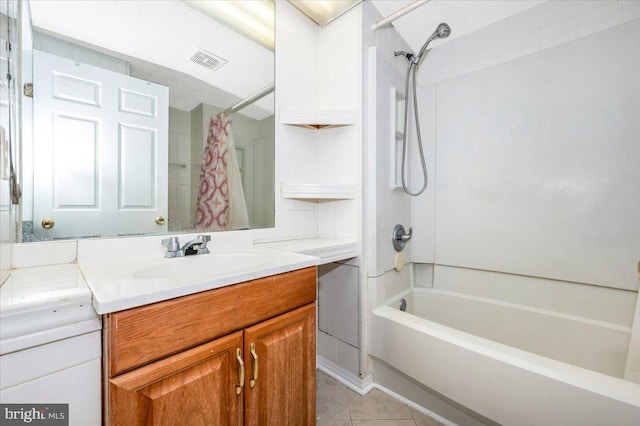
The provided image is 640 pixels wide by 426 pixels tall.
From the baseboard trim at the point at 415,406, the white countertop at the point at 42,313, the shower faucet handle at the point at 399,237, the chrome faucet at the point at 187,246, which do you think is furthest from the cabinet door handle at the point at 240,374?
the shower faucet handle at the point at 399,237

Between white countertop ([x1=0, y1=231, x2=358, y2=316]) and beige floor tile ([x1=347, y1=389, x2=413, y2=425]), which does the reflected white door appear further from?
beige floor tile ([x1=347, y1=389, x2=413, y2=425])

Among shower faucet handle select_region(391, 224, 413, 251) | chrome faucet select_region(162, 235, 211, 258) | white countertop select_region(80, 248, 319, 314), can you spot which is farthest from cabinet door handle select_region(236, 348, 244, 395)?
shower faucet handle select_region(391, 224, 413, 251)

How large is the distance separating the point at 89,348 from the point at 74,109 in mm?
814

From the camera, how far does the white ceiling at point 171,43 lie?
93 cm

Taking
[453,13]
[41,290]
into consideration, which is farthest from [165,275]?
[453,13]

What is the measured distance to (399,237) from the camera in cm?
168

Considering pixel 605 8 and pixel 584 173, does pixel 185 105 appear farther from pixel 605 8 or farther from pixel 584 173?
pixel 605 8

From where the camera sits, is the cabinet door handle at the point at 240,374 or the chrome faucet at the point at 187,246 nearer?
the cabinet door handle at the point at 240,374

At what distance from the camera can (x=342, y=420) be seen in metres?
1.26

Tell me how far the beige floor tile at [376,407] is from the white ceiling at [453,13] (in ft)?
7.15

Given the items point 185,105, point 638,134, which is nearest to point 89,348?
point 185,105

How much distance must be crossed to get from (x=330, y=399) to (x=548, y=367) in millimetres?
997

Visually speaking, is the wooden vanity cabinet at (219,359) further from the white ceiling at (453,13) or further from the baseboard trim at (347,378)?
the white ceiling at (453,13)

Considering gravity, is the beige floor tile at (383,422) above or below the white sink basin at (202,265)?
below
